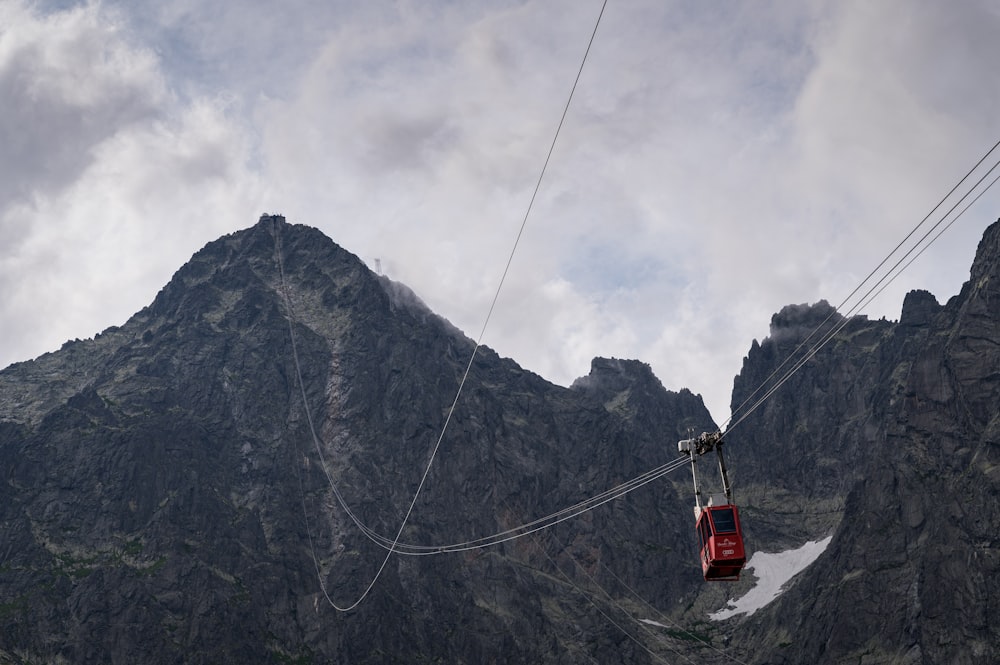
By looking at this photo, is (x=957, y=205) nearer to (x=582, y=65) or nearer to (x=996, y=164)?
(x=996, y=164)

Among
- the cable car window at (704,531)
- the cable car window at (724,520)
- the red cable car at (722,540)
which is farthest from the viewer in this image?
the cable car window at (704,531)

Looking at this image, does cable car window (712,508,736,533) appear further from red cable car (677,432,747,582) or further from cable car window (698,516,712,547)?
cable car window (698,516,712,547)

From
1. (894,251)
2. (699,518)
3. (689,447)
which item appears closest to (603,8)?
(894,251)

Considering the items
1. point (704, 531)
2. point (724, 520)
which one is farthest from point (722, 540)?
point (704, 531)

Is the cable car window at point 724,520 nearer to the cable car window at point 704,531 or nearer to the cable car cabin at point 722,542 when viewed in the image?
the cable car cabin at point 722,542

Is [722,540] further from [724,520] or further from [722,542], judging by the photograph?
[724,520]

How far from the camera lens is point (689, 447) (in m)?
54.3

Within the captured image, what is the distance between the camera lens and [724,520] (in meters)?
59.5

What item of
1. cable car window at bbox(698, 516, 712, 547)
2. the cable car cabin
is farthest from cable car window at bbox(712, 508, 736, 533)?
cable car window at bbox(698, 516, 712, 547)

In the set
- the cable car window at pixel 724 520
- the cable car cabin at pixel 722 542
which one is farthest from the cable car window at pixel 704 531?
the cable car window at pixel 724 520

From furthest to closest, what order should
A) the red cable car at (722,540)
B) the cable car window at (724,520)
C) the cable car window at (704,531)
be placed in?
1. the cable car window at (704,531)
2. the cable car window at (724,520)
3. the red cable car at (722,540)

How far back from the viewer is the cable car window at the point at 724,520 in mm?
59125

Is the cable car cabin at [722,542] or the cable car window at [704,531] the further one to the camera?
the cable car window at [704,531]

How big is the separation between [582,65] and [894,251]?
2162 cm
